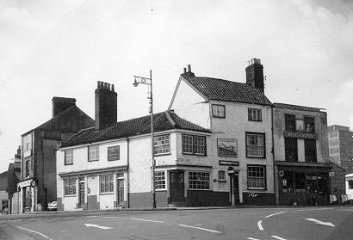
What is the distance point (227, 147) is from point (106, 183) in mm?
11567

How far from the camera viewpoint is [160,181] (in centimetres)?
4284

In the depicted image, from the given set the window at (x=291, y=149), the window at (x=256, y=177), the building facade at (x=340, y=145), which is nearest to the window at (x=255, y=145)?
the window at (x=256, y=177)

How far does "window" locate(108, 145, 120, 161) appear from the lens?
47.3 metres

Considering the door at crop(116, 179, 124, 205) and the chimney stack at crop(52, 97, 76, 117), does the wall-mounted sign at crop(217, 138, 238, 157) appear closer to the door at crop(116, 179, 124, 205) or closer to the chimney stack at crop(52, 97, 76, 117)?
the door at crop(116, 179, 124, 205)

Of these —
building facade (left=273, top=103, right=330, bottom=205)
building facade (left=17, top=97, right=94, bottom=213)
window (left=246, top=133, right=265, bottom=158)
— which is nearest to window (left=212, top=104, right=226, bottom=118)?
window (left=246, top=133, right=265, bottom=158)

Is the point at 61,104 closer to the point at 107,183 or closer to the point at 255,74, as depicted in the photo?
the point at 107,183

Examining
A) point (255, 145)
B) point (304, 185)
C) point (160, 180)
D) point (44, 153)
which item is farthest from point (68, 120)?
point (304, 185)

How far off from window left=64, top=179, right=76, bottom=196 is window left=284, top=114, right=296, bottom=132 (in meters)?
21.3

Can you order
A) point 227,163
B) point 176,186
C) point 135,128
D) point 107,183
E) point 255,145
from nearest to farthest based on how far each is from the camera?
point 176,186
point 227,163
point 255,145
point 135,128
point 107,183

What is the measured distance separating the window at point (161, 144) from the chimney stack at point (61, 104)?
23.3 m

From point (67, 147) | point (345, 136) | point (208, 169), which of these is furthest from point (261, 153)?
point (345, 136)

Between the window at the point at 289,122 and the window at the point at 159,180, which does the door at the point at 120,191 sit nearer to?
the window at the point at 159,180

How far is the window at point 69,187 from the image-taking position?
5151 cm

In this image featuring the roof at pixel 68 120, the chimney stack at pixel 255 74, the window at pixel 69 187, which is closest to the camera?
the chimney stack at pixel 255 74
